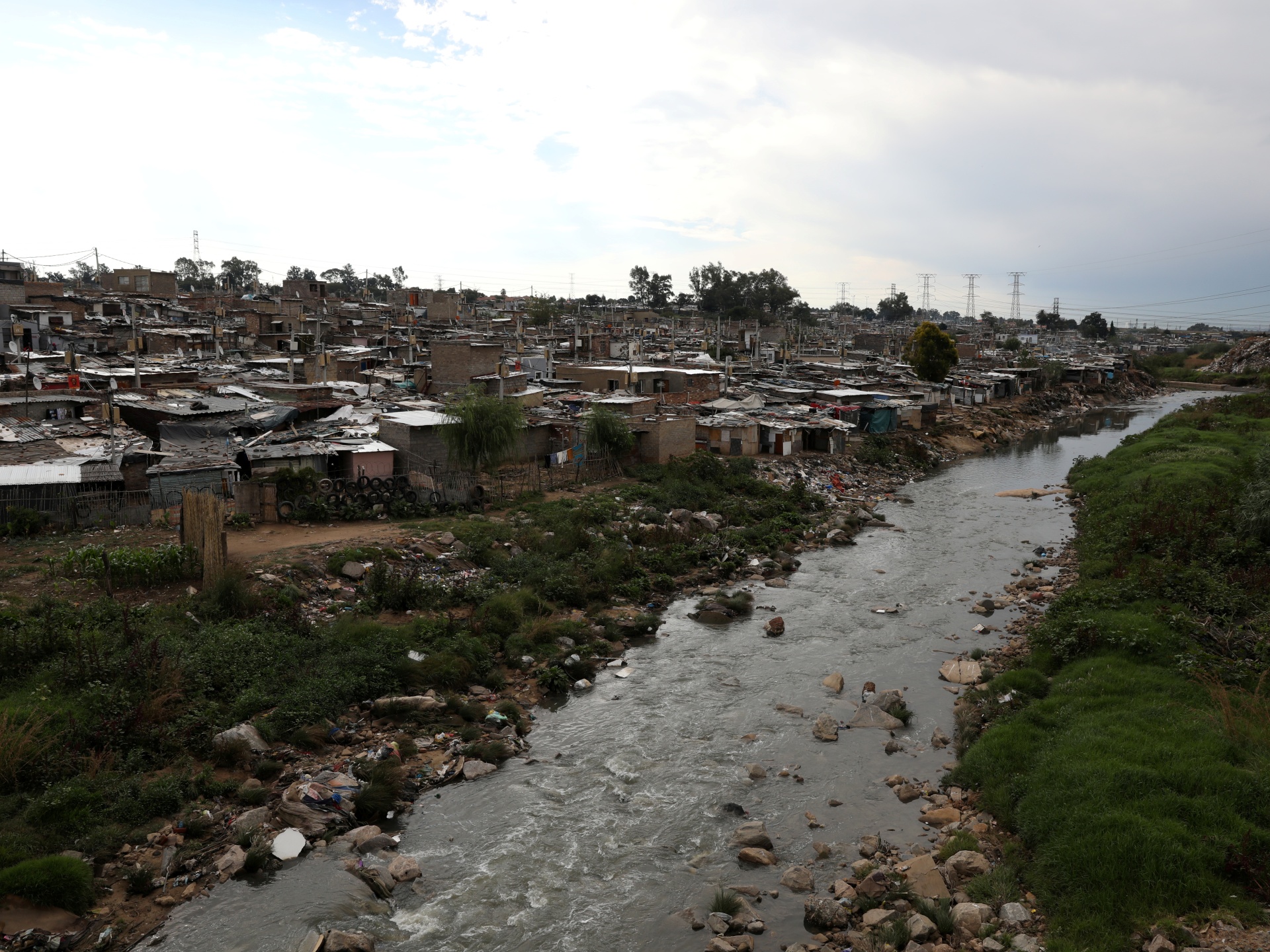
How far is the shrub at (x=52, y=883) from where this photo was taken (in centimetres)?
679

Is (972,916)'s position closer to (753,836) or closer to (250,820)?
(753,836)

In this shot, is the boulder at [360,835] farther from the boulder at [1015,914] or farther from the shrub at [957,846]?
the boulder at [1015,914]

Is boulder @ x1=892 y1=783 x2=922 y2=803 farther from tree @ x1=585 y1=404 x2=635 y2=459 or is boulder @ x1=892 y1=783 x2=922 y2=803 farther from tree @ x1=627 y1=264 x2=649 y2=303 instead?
tree @ x1=627 y1=264 x2=649 y2=303

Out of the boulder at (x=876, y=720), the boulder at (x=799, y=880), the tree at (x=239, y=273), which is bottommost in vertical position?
the boulder at (x=799, y=880)

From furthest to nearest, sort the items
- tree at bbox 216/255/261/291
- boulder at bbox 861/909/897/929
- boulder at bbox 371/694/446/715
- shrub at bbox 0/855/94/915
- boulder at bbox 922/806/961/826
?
tree at bbox 216/255/261/291 → boulder at bbox 371/694/446/715 → boulder at bbox 922/806/961/826 → boulder at bbox 861/909/897/929 → shrub at bbox 0/855/94/915

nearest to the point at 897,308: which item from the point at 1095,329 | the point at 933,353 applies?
the point at 1095,329

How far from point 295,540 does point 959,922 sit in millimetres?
12535

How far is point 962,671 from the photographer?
12.9 m

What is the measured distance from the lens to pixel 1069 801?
26.5ft

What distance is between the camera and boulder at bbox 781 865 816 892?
7926 mm

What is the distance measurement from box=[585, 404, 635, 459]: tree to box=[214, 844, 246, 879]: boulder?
16036 mm

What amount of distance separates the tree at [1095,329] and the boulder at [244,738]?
114007 mm

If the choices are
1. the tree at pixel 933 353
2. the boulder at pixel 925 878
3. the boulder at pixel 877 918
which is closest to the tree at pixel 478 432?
the boulder at pixel 925 878

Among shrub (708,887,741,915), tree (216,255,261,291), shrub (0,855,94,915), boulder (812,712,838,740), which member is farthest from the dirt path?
tree (216,255,261,291)
